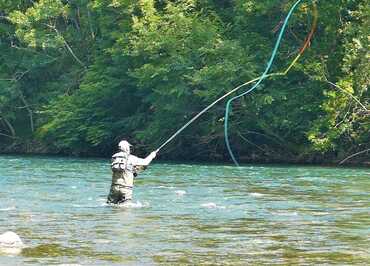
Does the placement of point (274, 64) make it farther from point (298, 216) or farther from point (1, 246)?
point (1, 246)

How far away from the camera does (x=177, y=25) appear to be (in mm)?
45031

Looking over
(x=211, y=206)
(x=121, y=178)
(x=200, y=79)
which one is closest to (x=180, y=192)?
(x=211, y=206)

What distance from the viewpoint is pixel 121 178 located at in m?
21.9

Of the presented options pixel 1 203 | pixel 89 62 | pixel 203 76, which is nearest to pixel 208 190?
pixel 1 203

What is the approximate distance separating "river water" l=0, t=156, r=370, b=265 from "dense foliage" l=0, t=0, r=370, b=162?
7782mm

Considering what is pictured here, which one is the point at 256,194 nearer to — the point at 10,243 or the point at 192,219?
the point at 192,219

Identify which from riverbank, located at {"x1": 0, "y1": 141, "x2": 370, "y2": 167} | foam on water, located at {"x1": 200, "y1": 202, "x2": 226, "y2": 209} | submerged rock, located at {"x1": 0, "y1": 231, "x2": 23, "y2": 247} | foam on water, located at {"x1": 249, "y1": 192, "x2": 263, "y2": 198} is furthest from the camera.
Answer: riverbank, located at {"x1": 0, "y1": 141, "x2": 370, "y2": 167}

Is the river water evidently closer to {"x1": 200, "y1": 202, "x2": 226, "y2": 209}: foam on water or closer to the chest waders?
{"x1": 200, "y1": 202, "x2": 226, "y2": 209}: foam on water

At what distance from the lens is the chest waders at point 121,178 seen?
71.4 feet

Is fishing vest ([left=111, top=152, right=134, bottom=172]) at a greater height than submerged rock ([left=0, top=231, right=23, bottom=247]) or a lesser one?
greater

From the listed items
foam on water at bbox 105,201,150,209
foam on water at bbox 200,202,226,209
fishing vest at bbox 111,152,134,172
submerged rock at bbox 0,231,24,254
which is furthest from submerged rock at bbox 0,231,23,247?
foam on water at bbox 200,202,226,209

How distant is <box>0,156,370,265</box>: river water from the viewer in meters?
15.6

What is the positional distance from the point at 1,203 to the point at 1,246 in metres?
7.27

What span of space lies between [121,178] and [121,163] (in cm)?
29
